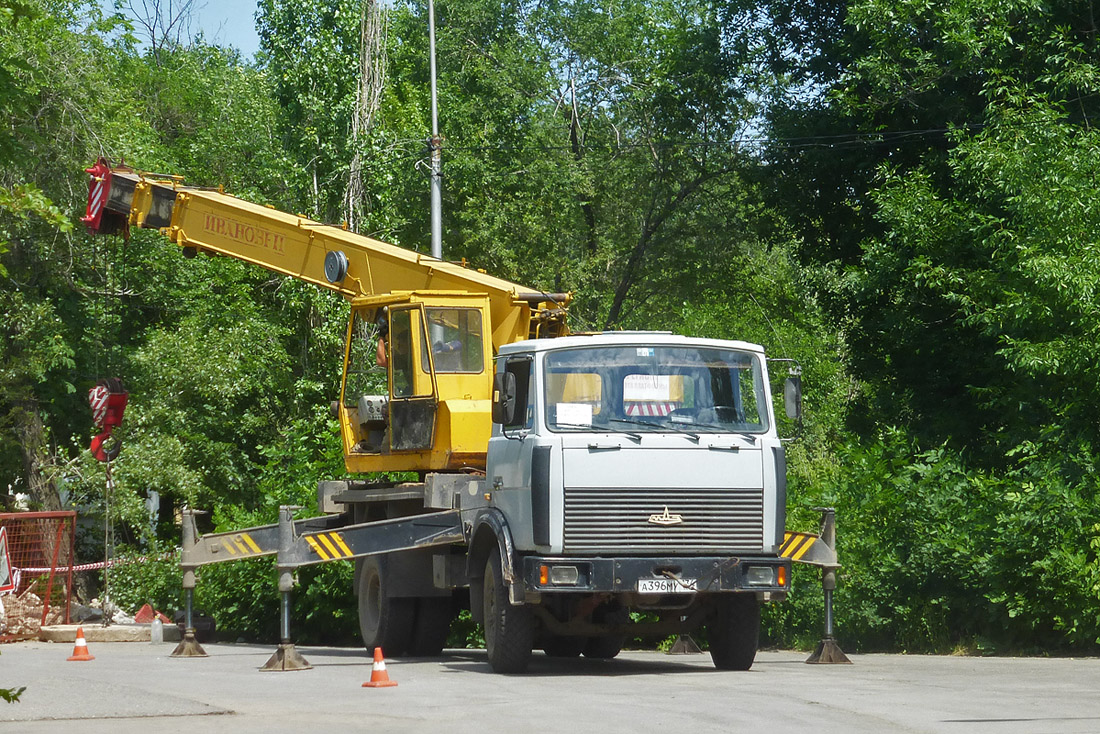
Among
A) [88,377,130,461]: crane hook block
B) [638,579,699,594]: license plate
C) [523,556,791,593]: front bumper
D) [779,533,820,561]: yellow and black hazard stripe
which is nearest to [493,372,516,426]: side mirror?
[523,556,791,593]: front bumper

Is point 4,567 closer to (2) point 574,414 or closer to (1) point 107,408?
(1) point 107,408

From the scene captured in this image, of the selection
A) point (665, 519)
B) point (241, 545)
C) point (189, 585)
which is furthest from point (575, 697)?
point (189, 585)

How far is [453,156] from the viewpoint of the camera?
125 feet

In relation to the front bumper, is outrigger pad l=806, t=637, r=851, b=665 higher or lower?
lower

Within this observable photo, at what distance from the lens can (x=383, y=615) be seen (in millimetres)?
16219

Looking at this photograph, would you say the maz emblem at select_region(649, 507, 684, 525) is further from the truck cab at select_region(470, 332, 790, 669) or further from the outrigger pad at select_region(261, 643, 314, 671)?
the outrigger pad at select_region(261, 643, 314, 671)

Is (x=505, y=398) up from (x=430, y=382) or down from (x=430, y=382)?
down

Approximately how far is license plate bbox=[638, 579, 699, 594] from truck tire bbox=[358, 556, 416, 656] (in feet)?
15.1

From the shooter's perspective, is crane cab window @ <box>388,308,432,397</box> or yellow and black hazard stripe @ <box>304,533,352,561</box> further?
crane cab window @ <box>388,308,432,397</box>

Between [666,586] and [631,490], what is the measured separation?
0.85 m

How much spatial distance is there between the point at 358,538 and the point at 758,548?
422 cm

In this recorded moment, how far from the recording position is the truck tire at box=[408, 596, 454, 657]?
1645 cm

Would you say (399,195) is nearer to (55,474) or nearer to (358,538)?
(55,474)

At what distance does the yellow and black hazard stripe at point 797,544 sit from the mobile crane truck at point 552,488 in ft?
2.84
